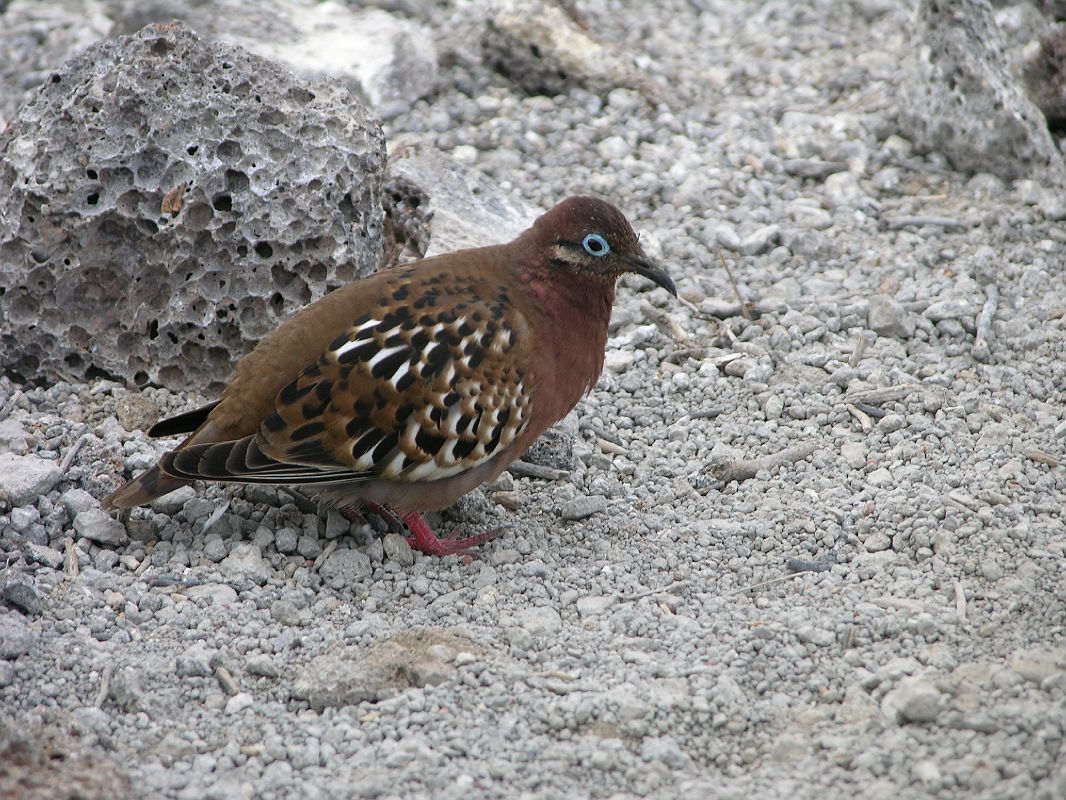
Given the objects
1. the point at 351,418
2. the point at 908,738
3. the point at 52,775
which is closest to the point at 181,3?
the point at 351,418

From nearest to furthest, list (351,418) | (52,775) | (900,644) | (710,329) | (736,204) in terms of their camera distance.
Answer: (52,775) < (900,644) < (351,418) < (710,329) < (736,204)

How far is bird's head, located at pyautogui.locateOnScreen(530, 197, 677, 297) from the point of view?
5344 mm

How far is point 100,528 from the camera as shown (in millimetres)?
5160

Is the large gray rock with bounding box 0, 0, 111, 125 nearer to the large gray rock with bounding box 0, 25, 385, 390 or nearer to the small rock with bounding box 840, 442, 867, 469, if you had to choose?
the large gray rock with bounding box 0, 25, 385, 390

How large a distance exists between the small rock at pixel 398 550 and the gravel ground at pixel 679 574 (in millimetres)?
14

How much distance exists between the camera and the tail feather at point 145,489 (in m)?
5.02

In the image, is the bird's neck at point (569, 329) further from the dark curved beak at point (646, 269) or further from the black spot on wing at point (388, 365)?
the black spot on wing at point (388, 365)

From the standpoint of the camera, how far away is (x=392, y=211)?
22.5 feet

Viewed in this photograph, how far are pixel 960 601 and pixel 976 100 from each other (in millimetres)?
4226

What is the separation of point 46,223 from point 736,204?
13.3ft

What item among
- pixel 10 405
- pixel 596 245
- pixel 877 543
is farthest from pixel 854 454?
pixel 10 405

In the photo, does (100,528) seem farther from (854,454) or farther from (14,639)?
(854,454)

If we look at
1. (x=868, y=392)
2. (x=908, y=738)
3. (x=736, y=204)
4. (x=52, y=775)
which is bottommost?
(x=52, y=775)

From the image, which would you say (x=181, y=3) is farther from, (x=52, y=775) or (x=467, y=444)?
(x=52, y=775)
